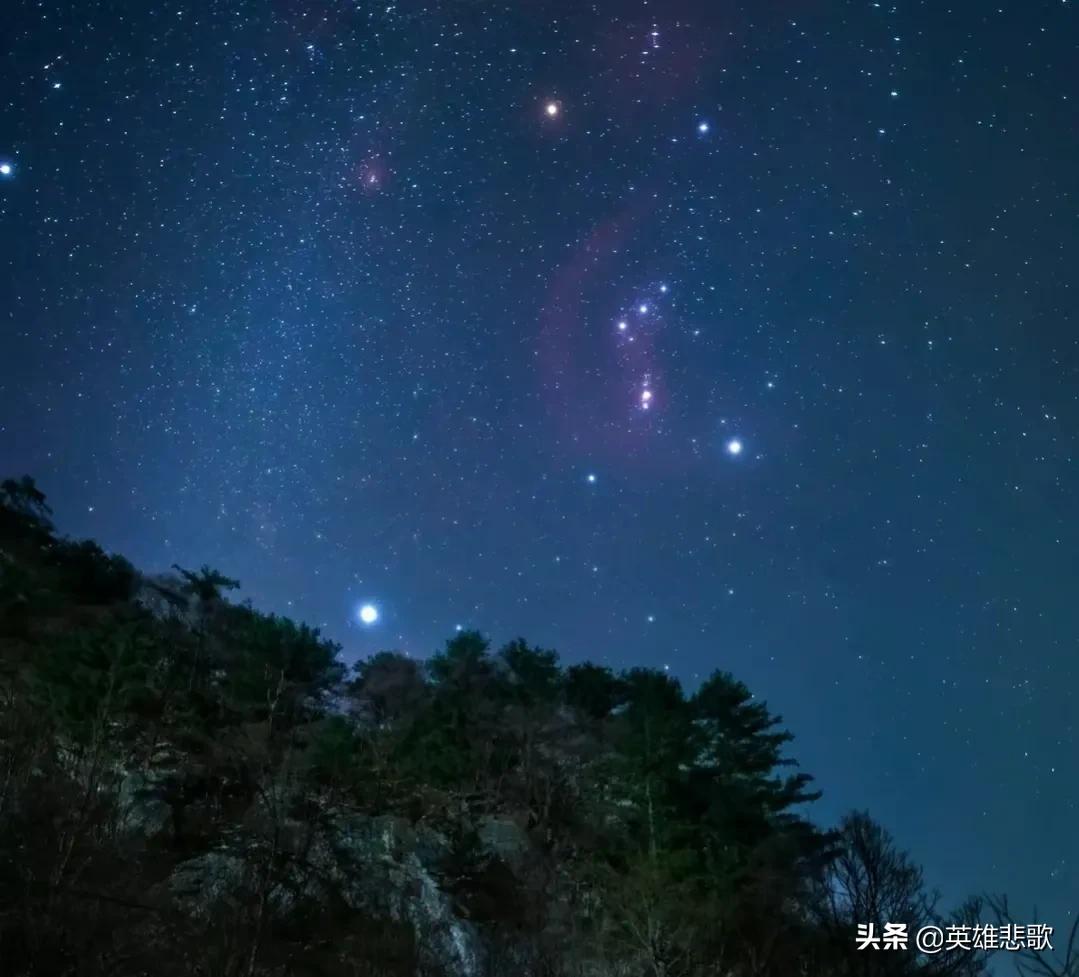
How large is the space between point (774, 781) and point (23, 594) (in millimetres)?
28343

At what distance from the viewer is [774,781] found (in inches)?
1208

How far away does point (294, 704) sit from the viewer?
33.0 m

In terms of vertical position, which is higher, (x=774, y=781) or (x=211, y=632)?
(x=211, y=632)

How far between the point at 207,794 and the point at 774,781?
757 inches

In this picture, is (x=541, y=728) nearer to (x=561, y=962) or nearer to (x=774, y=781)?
(x=774, y=781)

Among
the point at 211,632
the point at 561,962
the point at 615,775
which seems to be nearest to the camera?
the point at 561,962

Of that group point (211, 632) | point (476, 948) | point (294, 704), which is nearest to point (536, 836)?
point (476, 948)

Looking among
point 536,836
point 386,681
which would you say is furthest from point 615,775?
point 386,681

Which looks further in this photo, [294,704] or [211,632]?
[211,632]

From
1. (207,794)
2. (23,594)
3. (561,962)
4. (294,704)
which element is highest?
(23,594)

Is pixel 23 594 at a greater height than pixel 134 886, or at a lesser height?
greater

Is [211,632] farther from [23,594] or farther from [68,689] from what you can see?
[68,689]

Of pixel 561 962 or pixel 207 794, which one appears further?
pixel 207 794

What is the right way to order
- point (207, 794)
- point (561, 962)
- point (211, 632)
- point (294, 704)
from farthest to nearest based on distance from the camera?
1. point (211, 632)
2. point (294, 704)
3. point (207, 794)
4. point (561, 962)
